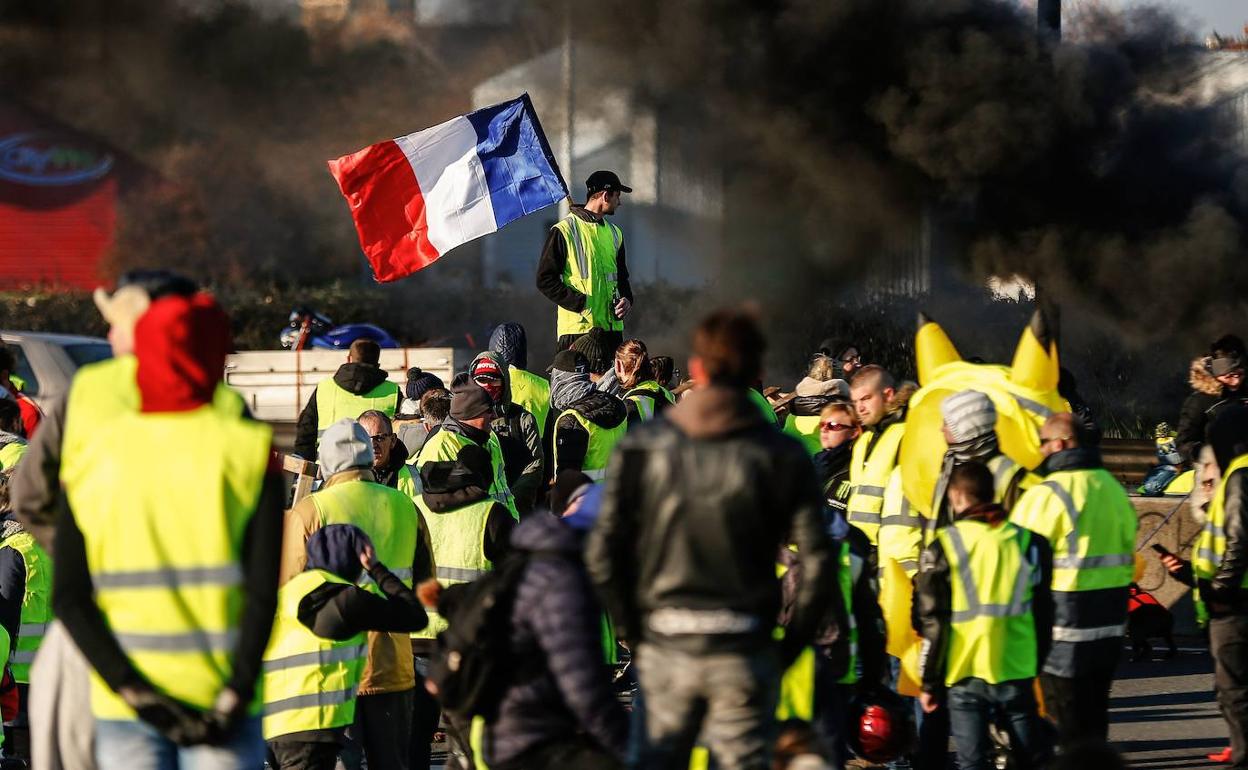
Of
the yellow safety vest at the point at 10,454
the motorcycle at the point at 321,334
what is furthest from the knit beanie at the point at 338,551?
the motorcycle at the point at 321,334

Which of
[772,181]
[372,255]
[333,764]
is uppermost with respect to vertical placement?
[772,181]

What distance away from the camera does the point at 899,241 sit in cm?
2052

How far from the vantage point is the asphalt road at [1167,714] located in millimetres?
8125

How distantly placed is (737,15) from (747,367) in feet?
54.5

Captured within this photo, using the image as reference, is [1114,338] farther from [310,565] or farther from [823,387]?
[310,565]

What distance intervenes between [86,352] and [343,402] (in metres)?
5.40

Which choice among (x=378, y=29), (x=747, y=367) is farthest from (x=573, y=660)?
(x=378, y=29)

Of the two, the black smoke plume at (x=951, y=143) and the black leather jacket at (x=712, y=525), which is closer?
the black leather jacket at (x=712, y=525)

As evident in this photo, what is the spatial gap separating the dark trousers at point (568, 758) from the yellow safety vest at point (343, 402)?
16.4 ft

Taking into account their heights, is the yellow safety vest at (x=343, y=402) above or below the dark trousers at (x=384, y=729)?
above

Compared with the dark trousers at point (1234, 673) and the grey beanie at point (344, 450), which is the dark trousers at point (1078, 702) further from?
the grey beanie at point (344, 450)

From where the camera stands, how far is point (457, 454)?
24.0 feet

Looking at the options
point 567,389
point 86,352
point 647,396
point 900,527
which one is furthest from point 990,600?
point 86,352

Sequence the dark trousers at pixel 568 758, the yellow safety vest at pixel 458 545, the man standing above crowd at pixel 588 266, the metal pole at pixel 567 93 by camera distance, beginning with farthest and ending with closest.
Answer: the metal pole at pixel 567 93
the man standing above crowd at pixel 588 266
the yellow safety vest at pixel 458 545
the dark trousers at pixel 568 758
